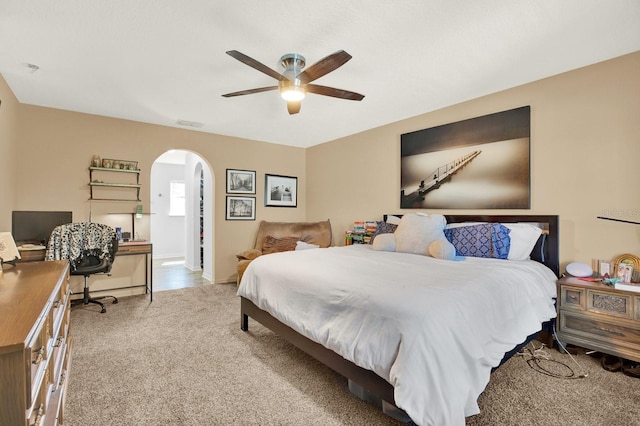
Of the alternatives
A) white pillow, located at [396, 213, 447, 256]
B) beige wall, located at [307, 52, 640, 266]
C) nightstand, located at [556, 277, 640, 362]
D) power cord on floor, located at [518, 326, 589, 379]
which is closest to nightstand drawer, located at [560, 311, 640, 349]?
nightstand, located at [556, 277, 640, 362]

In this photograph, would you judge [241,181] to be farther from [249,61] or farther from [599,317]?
[599,317]

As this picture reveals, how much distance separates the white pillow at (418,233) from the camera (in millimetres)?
3248

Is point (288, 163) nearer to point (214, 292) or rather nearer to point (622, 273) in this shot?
point (214, 292)

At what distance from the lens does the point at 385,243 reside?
11.6 ft

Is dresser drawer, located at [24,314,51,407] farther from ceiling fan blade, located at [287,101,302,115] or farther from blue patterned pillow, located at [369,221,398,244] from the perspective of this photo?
blue patterned pillow, located at [369,221,398,244]

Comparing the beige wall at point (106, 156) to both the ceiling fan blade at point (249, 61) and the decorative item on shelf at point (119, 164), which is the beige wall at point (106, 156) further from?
the ceiling fan blade at point (249, 61)

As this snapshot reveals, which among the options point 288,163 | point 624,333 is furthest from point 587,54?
point 288,163

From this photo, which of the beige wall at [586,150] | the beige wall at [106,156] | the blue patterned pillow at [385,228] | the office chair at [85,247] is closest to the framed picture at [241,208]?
the beige wall at [106,156]

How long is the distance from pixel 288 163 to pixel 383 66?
3.47 m

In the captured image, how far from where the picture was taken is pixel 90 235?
362 centimetres

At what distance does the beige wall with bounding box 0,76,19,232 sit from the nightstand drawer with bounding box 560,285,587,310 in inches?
208

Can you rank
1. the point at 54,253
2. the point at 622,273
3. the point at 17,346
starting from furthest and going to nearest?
the point at 54,253
the point at 622,273
the point at 17,346

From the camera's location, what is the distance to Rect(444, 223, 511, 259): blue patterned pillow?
9.70ft

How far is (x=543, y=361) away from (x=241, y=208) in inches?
178
